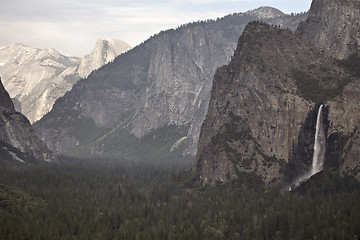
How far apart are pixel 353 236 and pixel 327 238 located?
756 cm

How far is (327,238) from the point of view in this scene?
195000mm

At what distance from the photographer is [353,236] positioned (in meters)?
193
